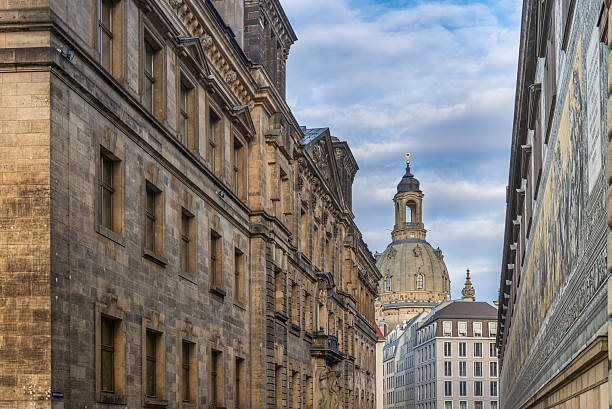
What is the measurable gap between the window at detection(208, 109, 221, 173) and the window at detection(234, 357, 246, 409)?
23.7 ft

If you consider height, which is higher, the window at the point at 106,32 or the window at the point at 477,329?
the window at the point at 106,32

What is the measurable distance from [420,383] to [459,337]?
655 inches

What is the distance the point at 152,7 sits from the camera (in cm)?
2650

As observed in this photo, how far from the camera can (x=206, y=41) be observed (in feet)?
106

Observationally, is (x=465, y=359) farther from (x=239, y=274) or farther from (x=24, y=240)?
(x=24, y=240)

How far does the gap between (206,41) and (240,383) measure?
12.1 metres

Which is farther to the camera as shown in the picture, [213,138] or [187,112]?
[213,138]

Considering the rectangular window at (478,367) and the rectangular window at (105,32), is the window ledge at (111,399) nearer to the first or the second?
the rectangular window at (105,32)

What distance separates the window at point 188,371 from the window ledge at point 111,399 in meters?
6.21

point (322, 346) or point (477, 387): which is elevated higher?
point (322, 346)

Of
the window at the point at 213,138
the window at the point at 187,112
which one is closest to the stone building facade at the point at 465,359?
the window at the point at 213,138

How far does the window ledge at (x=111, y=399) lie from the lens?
21484mm

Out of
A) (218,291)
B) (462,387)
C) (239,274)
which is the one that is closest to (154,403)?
(218,291)

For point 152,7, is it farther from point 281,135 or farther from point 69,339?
point 281,135
